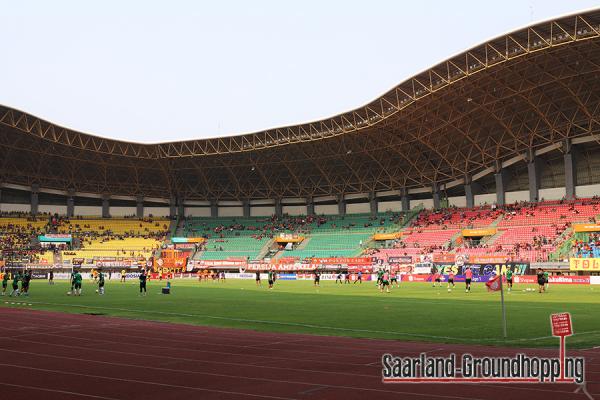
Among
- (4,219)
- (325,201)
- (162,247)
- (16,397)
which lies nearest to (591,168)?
(325,201)

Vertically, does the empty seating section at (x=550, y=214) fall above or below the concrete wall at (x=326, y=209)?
below

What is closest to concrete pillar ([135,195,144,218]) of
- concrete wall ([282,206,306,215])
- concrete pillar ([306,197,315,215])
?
concrete wall ([282,206,306,215])

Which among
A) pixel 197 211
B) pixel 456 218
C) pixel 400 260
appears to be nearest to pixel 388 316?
pixel 400 260

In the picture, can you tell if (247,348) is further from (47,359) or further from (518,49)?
(518,49)

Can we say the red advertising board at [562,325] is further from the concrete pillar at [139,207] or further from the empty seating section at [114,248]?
the concrete pillar at [139,207]

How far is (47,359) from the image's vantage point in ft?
43.4

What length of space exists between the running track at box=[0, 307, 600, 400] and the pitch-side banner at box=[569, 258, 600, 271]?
46.6 metres

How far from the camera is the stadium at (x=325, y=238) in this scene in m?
13.5

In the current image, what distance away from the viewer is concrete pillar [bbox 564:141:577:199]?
242 feet

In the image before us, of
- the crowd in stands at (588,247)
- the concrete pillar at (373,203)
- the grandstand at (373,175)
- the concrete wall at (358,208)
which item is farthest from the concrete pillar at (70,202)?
the crowd in stands at (588,247)

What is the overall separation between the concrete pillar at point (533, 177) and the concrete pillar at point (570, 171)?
4.03 meters

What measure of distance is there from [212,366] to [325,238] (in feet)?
270

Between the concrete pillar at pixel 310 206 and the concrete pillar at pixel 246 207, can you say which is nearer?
the concrete pillar at pixel 310 206

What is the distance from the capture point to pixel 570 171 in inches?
2928
